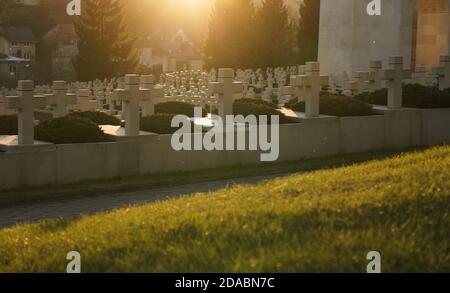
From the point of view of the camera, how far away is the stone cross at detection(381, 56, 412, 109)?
1952 centimetres

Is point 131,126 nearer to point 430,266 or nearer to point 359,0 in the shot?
point 430,266

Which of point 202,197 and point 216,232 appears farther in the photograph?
point 202,197

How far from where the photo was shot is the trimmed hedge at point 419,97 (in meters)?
20.7

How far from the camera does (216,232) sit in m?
7.67

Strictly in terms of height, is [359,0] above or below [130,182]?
above

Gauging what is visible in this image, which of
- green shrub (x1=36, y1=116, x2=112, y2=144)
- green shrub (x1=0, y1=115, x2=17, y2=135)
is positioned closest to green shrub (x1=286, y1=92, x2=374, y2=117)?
green shrub (x1=36, y1=116, x2=112, y2=144)

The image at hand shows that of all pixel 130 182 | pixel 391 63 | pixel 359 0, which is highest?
pixel 359 0

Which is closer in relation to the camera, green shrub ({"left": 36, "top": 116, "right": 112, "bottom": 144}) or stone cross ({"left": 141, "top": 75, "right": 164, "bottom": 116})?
green shrub ({"left": 36, "top": 116, "right": 112, "bottom": 144})

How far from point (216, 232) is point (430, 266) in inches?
77.7

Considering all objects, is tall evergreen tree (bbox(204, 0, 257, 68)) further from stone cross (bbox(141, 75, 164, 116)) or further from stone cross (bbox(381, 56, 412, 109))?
stone cross (bbox(141, 75, 164, 116))

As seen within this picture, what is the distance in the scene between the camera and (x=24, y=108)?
14.3m

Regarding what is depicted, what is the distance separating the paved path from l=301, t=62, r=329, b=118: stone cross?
4213 mm

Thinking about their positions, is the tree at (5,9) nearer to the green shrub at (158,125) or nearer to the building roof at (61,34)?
the building roof at (61,34)
